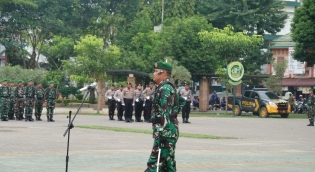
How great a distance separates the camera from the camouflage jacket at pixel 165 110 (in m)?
10.0

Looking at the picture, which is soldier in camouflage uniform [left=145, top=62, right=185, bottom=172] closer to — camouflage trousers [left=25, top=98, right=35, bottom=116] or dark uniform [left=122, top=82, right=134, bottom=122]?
camouflage trousers [left=25, top=98, right=35, bottom=116]

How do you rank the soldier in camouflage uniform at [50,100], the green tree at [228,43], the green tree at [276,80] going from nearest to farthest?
the soldier in camouflage uniform at [50,100]
the green tree at [228,43]
the green tree at [276,80]

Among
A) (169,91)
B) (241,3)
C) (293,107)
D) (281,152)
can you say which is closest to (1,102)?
(281,152)

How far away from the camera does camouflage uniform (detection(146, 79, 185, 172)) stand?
32.9 feet

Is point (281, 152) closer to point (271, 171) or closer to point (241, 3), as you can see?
point (271, 171)

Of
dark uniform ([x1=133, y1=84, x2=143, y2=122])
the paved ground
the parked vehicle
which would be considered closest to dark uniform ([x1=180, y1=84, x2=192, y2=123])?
dark uniform ([x1=133, y1=84, x2=143, y2=122])

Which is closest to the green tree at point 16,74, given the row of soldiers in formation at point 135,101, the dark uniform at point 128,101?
the row of soldiers in formation at point 135,101

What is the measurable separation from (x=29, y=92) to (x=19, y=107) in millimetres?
1141

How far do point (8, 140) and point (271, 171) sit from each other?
28.2ft

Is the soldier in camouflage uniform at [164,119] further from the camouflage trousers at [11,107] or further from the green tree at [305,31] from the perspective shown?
the green tree at [305,31]

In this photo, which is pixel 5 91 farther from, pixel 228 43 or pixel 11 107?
pixel 228 43

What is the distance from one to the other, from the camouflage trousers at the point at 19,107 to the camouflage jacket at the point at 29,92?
45 cm

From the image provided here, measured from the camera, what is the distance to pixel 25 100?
3378 centimetres

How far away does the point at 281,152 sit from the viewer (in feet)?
62.5
